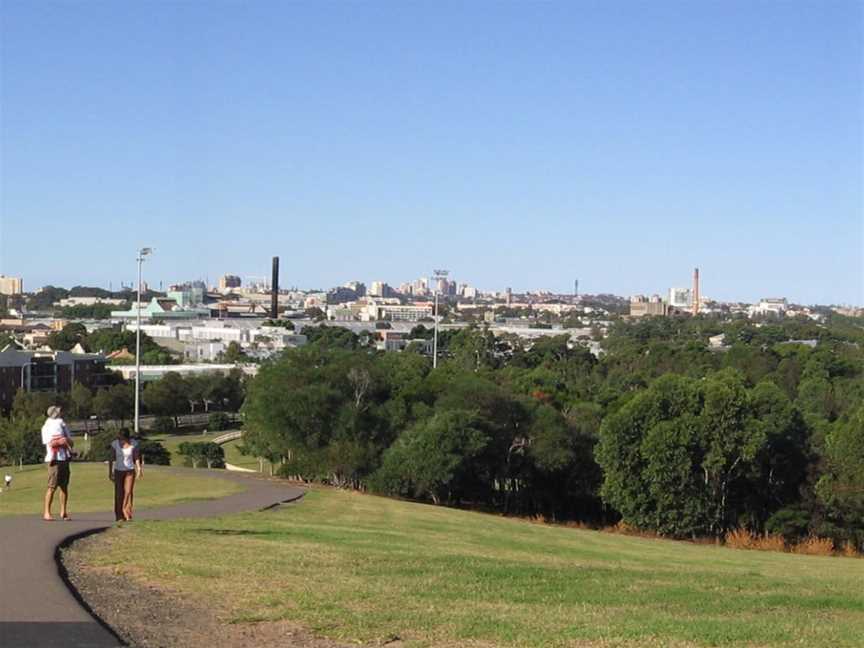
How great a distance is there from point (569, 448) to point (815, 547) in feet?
38.9

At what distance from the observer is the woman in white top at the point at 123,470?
1636cm

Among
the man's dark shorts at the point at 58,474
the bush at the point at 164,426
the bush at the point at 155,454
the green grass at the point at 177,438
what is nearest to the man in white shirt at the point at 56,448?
the man's dark shorts at the point at 58,474

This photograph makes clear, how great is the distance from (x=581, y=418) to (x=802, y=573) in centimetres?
3070

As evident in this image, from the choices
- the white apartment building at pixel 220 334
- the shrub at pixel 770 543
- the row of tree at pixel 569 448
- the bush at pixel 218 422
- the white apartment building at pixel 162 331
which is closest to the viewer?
the shrub at pixel 770 543

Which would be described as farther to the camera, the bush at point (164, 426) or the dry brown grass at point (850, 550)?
the bush at point (164, 426)

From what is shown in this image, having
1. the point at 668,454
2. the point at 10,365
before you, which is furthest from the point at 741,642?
the point at 10,365

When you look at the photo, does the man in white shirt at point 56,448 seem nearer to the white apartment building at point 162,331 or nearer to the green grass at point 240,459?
the green grass at point 240,459

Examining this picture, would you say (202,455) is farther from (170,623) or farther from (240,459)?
→ (170,623)

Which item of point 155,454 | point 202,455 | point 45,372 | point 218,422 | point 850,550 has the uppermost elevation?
point 45,372

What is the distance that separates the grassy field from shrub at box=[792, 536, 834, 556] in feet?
55.7

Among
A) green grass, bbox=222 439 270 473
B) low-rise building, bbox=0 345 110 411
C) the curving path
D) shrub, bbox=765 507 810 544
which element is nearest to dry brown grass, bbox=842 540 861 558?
shrub, bbox=765 507 810 544

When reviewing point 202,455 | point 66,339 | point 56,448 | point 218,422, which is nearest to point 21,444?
point 202,455

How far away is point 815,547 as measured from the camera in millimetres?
35656

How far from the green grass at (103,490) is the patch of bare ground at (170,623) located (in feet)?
Answer: 35.8
